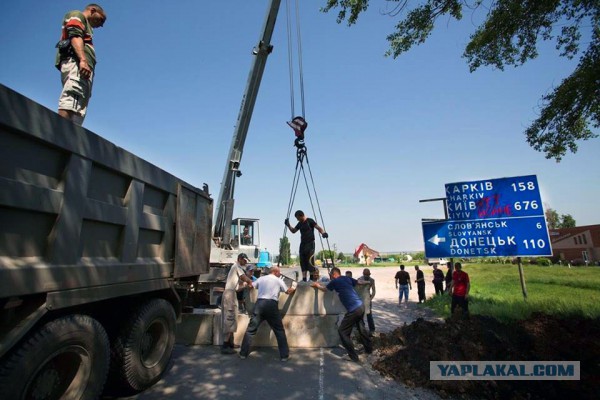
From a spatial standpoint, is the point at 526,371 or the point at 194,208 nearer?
the point at 526,371

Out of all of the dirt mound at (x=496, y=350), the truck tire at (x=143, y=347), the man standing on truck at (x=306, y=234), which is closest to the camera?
the truck tire at (x=143, y=347)

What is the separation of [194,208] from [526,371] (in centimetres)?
555

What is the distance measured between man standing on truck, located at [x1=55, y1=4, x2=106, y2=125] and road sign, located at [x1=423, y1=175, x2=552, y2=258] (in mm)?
8430

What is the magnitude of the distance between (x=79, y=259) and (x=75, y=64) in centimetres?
235

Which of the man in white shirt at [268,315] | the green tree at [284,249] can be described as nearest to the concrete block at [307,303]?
the man in white shirt at [268,315]

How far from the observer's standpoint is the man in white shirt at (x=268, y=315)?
5711 mm

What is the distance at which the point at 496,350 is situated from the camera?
4.96 metres

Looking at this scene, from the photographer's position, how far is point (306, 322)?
6602 millimetres

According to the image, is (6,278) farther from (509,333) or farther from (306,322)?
(509,333)

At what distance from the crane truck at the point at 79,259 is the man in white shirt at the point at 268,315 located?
1.50 m

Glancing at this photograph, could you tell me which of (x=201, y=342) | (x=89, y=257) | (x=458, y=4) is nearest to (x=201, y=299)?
(x=201, y=342)

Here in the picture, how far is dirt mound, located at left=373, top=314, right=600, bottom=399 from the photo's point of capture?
13.8 ft

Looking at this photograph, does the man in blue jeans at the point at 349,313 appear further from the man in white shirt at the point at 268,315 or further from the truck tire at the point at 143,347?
the truck tire at the point at 143,347

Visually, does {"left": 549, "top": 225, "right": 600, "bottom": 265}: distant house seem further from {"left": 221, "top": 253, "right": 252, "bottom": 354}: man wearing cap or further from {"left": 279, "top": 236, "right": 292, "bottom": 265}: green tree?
{"left": 221, "top": 253, "right": 252, "bottom": 354}: man wearing cap
